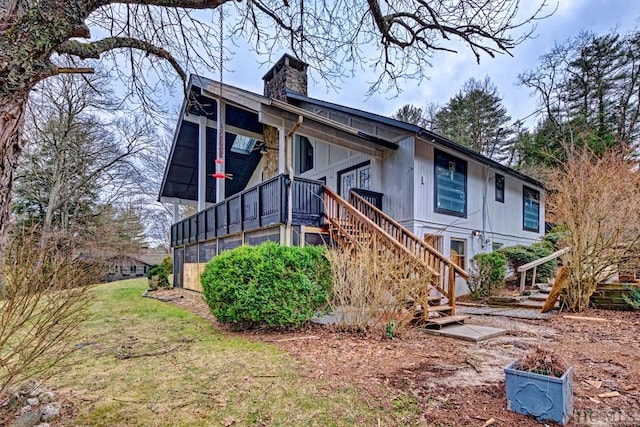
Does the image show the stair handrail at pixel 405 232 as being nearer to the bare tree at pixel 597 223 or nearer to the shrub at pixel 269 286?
the shrub at pixel 269 286

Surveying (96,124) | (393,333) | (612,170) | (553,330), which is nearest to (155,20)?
(393,333)

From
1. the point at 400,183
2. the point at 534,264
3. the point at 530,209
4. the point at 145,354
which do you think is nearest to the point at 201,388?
the point at 145,354

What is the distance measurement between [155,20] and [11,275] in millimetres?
3132

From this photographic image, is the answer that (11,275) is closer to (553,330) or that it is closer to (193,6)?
(193,6)

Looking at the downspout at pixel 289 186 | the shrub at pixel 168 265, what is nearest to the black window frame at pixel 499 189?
the downspout at pixel 289 186

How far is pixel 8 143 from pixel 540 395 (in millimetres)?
4226

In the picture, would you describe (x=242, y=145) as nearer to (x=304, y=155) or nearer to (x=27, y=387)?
(x=304, y=155)

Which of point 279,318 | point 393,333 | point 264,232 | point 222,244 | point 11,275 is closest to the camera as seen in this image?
point 11,275

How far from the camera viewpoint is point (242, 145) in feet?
53.8

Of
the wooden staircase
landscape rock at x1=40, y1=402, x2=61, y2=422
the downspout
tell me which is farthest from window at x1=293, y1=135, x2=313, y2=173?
landscape rock at x1=40, y1=402, x2=61, y2=422

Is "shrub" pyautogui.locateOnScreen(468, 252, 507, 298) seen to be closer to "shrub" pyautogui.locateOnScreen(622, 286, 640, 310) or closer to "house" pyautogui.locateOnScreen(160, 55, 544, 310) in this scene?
"house" pyautogui.locateOnScreen(160, 55, 544, 310)

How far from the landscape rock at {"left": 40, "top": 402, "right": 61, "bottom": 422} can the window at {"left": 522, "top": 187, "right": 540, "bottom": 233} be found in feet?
52.9

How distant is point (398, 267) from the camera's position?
6.02 meters

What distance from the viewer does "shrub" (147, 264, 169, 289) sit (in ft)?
54.0
